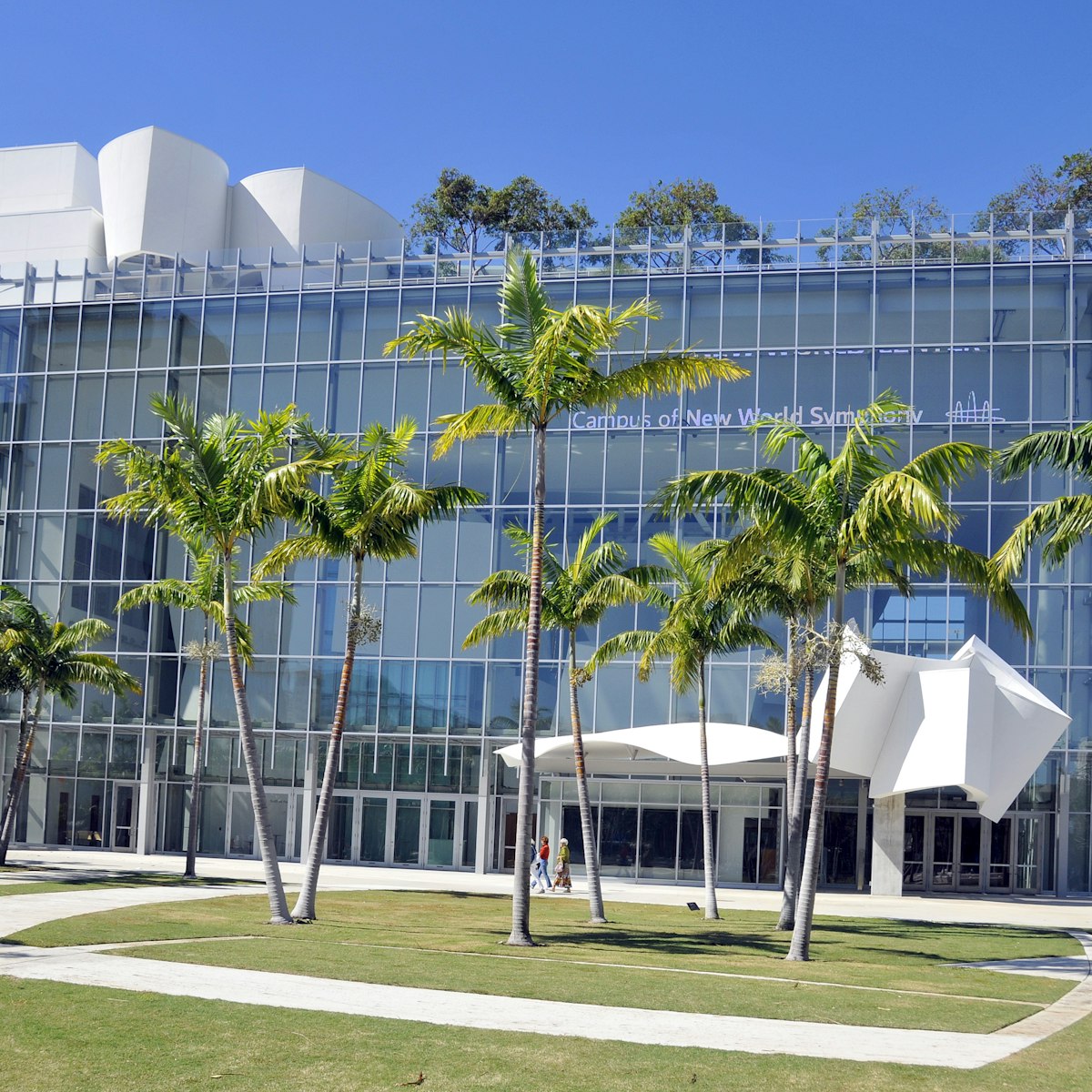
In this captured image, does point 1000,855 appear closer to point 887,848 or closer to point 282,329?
point 887,848

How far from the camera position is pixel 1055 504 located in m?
18.8

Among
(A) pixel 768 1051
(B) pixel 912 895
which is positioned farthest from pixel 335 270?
(A) pixel 768 1051

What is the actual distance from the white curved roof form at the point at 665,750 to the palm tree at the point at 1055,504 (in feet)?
47.8

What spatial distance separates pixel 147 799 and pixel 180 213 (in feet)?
71.4

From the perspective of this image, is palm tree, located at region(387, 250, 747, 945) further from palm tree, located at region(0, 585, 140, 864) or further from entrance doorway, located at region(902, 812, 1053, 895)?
entrance doorway, located at region(902, 812, 1053, 895)

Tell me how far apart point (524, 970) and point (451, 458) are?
2672cm

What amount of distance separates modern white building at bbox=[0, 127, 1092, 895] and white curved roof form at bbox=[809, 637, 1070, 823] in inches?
18.4

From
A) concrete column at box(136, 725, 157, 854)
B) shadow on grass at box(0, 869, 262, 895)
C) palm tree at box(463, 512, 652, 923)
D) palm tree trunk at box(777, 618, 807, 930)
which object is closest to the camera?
palm tree trunk at box(777, 618, 807, 930)

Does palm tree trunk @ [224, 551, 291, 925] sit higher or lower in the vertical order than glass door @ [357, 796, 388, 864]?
higher

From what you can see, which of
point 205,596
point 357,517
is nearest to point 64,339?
point 205,596

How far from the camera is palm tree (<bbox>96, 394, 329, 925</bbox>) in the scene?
69.0 ft

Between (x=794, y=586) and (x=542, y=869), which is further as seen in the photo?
(x=542, y=869)

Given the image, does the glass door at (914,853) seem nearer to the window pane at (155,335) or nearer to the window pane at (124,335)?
the window pane at (155,335)

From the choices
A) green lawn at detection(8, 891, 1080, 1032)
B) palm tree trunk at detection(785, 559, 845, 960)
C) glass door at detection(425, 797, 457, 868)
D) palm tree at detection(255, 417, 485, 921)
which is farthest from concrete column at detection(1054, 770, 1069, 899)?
palm tree at detection(255, 417, 485, 921)
